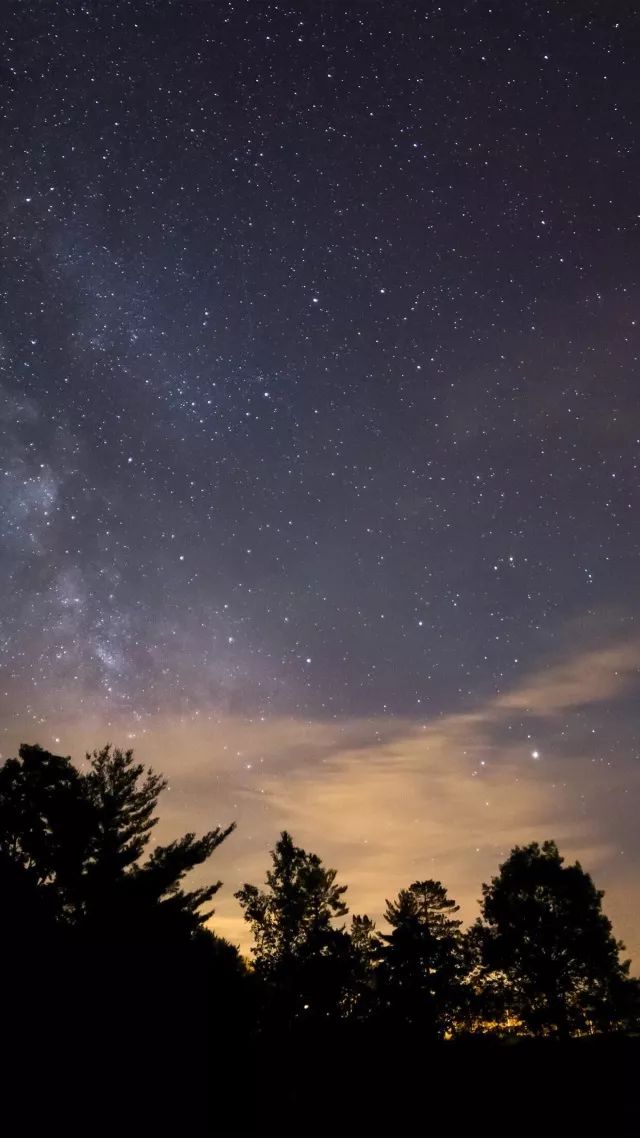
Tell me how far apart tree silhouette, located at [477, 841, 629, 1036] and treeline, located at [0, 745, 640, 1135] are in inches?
3.2

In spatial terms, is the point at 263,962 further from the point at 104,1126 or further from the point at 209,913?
the point at 104,1126

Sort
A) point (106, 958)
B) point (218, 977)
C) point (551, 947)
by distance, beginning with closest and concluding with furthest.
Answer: point (106, 958) < point (218, 977) < point (551, 947)

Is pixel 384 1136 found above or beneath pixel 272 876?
beneath

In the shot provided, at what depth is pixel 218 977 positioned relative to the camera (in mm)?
19516

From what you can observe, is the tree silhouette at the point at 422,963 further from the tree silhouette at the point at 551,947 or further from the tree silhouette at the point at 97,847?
the tree silhouette at the point at 97,847

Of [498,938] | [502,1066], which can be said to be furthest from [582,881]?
[502,1066]

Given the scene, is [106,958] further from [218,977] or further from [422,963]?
[422,963]

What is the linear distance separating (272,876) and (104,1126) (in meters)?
36.8

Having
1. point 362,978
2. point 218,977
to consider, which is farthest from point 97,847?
point 362,978

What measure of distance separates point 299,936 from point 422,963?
29.7ft

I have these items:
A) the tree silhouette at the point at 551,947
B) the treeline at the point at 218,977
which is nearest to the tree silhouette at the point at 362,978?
the treeline at the point at 218,977

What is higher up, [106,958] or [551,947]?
[106,958]

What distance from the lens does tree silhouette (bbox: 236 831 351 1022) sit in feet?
121

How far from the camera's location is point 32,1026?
966cm
